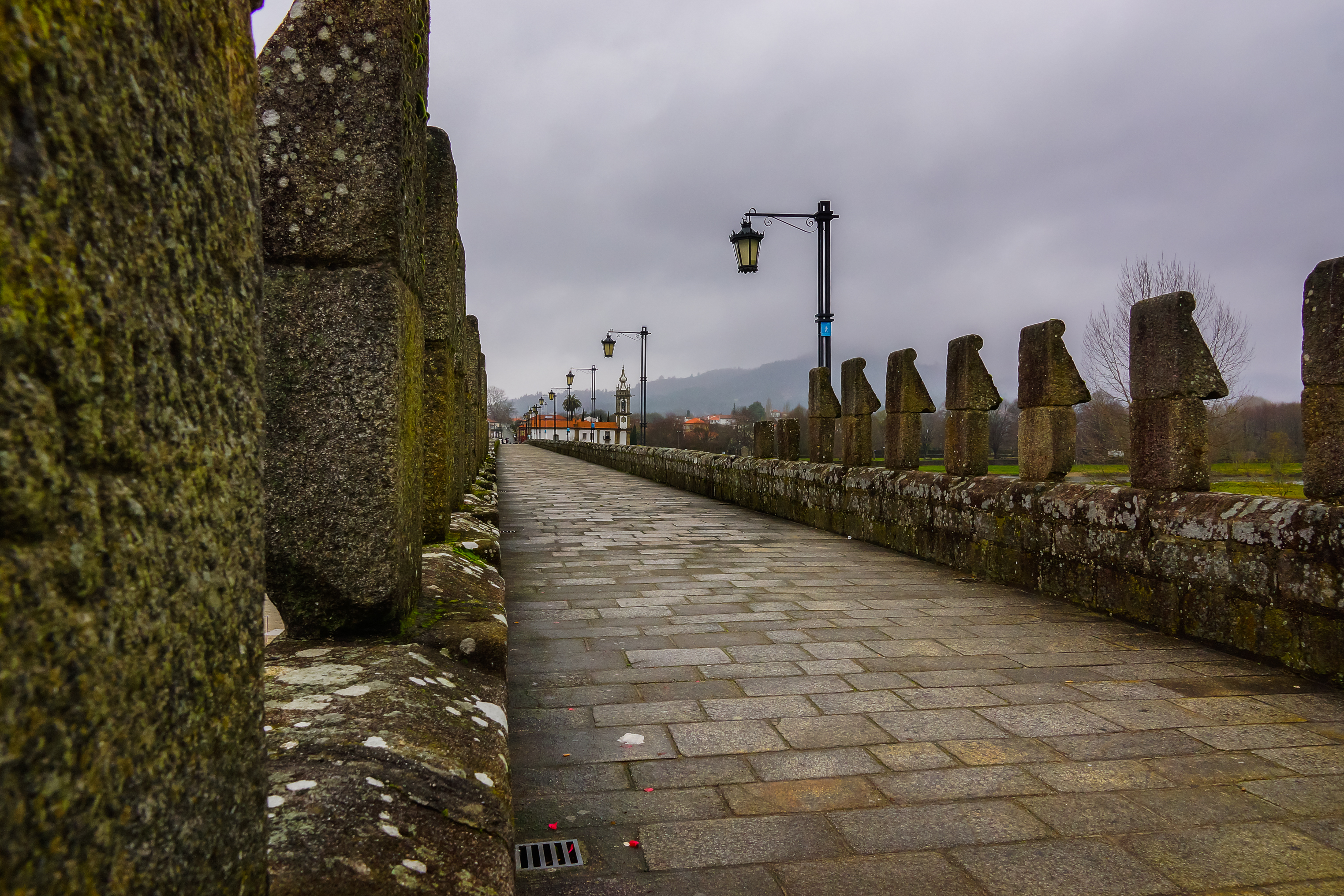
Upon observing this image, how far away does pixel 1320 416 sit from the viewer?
4020 millimetres

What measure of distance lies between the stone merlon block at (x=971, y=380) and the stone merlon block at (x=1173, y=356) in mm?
1790

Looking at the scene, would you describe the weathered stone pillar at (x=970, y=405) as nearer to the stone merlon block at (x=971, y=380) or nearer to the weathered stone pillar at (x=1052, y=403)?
the stone merlon block at (x=971, y=380)

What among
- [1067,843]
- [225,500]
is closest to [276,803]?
[225,500]

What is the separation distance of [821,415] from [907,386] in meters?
2.31

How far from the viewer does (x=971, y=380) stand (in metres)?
7.04

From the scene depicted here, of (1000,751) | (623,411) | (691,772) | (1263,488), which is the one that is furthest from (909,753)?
(623,411)

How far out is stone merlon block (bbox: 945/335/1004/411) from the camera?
23.1 feet

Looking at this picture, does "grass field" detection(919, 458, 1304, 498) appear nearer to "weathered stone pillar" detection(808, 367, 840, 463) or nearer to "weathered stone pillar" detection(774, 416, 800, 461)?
"weathered stone pillar" detection(808, 367, 840, 463)

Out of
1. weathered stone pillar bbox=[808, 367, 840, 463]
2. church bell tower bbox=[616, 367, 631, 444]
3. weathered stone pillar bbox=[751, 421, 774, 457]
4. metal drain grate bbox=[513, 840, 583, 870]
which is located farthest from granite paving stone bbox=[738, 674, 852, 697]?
church bell tower bbox=[616, 367, 631, 444]

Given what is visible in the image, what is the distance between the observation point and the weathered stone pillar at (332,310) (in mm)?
2543

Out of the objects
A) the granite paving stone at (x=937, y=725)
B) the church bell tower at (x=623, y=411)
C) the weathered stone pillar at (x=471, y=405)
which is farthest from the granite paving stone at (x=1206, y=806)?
the church bell tower at (x=623, y=411)

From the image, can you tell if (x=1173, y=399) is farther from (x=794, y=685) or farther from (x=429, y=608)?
(x=429, y=608)

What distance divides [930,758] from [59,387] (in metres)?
2.94

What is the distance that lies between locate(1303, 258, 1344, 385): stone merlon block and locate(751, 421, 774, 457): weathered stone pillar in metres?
8.86
